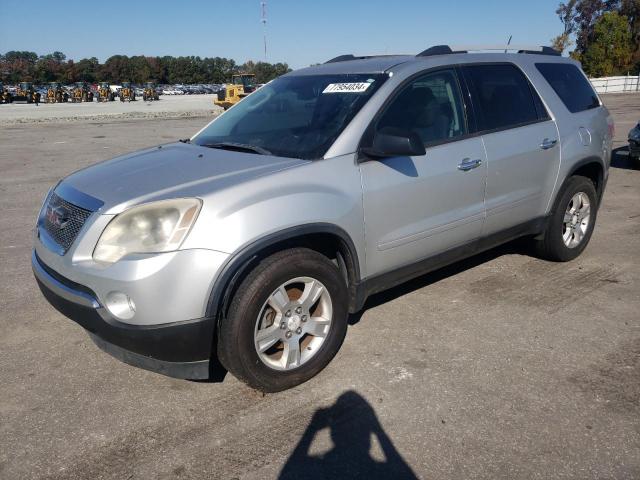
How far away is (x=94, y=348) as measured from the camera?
364cm

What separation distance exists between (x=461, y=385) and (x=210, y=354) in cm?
141

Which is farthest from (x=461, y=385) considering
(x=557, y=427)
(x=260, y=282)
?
(x=260, y=282)

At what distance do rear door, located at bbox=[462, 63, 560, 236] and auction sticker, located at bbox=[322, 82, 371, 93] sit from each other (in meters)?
0.91

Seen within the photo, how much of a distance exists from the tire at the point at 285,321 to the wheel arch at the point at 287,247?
0.05 meters

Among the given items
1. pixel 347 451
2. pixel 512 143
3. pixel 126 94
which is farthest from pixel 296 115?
pixel 126 94

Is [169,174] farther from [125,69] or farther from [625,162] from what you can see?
[125,69]

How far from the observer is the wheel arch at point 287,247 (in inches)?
107

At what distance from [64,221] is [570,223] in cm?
418

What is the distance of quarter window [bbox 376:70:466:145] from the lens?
3.60 metres

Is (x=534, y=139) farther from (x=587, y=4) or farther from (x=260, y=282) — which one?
(x=587, y=4)

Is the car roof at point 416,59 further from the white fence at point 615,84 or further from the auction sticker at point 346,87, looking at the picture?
A: the white fence at point 615,84

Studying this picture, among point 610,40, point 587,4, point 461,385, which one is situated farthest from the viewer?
point 587,4

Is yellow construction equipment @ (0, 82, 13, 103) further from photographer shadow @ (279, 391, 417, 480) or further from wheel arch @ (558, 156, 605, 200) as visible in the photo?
photographer shadow @ (279, 391, 417, 480)

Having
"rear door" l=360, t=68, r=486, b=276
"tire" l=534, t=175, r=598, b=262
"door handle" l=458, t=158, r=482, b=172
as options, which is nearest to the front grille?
"rear door" l=360, t=68, r=486, b=276
